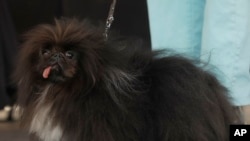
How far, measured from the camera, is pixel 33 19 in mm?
2678

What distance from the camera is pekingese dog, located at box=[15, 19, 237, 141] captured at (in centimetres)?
117

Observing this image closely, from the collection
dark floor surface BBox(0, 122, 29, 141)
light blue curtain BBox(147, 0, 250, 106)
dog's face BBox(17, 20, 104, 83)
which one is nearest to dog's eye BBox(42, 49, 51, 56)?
dog's face BBox(17, 20, 104, 83)

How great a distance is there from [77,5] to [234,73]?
1284 millimetres

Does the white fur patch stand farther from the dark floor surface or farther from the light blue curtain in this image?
the dark floor surface

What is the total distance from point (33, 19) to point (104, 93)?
1.58m

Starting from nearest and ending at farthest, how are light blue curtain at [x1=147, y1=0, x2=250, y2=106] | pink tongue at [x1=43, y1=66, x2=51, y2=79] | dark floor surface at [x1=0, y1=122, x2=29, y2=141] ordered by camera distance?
pink tongue at [x1=43, y1=66, x2=51, y2=79] → light blue curtain at [x1=147, y1=0, x2=250, y2=106] → dark floor surface at [x1=0, y1=122, x2=29, y2=141]

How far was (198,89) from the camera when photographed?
4.07 ft

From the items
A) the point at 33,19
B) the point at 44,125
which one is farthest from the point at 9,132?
the point at 44,125

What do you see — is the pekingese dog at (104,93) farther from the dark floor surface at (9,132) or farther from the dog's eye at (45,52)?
the dark floor surface at (9,132)

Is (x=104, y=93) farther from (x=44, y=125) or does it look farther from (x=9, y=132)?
(x=9, y=132)

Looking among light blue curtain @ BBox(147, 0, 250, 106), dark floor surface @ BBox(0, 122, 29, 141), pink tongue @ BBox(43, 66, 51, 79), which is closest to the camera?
pink tongue @ BBox(43, 66, 51, 79)

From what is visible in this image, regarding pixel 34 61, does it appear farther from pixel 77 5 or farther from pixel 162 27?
pixel 77 5

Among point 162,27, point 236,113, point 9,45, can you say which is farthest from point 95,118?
point 9,45

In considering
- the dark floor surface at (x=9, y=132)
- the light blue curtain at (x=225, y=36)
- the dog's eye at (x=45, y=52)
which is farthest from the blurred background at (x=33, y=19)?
the dog's eye at (x=45, y=52)
